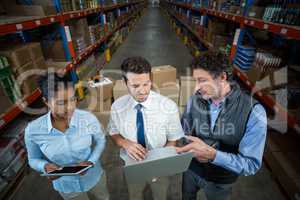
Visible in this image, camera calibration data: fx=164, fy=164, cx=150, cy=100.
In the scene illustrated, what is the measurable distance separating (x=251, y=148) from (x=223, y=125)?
178 mm

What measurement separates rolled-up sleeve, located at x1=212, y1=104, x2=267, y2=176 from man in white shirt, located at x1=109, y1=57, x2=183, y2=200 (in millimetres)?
396

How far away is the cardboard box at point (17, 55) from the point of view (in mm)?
1638

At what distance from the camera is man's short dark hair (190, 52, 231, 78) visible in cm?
91

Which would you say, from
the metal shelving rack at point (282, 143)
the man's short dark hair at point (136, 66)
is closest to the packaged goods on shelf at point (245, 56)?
the metal shelving rack at point (282, 143)

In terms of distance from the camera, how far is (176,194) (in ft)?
5.73

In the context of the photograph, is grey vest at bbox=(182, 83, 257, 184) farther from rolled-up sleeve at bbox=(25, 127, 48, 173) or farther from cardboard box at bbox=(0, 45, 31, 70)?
cardboard box at bbox=(0, 45, 31, 70)

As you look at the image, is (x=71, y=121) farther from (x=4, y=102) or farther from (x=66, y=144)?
(x=4, y=102)

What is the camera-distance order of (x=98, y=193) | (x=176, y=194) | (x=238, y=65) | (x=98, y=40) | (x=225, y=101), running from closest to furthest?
(x=225, y=101) < (x=98, y=193) < (x=176, y=194) < (x=238, y=65) < (x=98, y=40)

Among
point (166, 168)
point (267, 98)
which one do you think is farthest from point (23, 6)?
point (267, 98)

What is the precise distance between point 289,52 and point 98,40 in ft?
12.5

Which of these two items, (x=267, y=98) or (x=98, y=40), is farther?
(x=98, y=40)

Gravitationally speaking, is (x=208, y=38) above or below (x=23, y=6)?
below

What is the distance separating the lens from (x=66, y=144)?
108 centimetres

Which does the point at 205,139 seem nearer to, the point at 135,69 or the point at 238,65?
the point at 135,69
